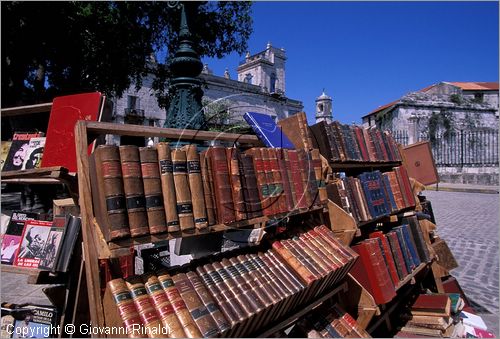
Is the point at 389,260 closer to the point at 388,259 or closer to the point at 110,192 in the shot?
the point at 388,259

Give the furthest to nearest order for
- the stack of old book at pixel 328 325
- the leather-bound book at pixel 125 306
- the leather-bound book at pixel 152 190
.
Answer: the stack of old book at pixel 328 325, the leather-bound book at pixel 152 190, the leather-bound book at pixel 125 306

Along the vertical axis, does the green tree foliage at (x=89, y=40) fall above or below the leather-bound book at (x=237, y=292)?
above

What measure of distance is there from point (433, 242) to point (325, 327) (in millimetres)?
3160

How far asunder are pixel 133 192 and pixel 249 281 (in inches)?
33.3

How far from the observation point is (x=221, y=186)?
6.41 ft

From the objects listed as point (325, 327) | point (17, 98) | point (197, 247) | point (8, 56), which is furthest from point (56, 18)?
point (325, 327)

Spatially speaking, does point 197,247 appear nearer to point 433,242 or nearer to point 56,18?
point 433,242

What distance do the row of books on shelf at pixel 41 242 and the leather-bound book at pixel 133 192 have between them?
0.75 metres

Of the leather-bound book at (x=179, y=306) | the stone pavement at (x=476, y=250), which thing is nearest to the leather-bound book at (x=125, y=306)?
the leather-bound book at (x=179, y=306)

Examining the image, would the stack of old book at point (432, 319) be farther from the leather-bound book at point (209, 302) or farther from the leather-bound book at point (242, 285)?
the leather-bound book at point (209, 302)

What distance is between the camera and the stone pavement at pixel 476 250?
454 cm

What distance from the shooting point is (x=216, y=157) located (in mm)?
1970

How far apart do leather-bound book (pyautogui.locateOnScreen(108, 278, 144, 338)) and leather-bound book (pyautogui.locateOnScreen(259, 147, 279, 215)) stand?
994 mm

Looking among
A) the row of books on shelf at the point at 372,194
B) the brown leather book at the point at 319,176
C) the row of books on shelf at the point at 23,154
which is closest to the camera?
the row of books on shelf at the point at 23,154
